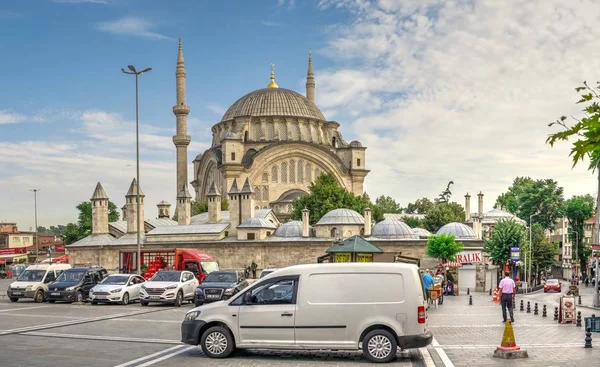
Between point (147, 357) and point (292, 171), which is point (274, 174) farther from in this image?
point (147, 357)

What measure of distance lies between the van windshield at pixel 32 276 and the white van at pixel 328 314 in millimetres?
18578

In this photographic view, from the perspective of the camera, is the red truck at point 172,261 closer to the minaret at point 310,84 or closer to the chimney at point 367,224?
the chimney at point 367,224

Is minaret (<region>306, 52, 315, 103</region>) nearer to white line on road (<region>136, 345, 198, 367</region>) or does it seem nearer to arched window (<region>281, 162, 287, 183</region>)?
arched window (<region>281, 162, 287, 183</region>)

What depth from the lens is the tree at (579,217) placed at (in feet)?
288

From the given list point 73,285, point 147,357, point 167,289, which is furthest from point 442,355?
point 73,285

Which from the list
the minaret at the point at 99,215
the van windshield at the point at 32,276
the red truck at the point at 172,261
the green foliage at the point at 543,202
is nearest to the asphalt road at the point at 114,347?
the van windshield at the point at 32,276

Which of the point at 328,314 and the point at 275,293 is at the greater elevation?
the point at 275,293

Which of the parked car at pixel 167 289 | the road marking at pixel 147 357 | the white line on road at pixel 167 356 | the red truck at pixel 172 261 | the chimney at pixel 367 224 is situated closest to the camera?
the road marking at pixel 147 357

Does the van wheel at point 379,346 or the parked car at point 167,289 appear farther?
the parked car at point 167,289

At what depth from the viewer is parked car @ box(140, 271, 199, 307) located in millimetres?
25547

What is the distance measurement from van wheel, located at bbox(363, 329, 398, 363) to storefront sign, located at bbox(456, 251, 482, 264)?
37882 millimetres

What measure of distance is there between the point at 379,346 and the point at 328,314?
967mm

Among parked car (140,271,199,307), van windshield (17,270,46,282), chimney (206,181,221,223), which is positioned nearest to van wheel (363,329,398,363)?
parked car (140,271,199,307)

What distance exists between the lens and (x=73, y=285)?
1079 inches
